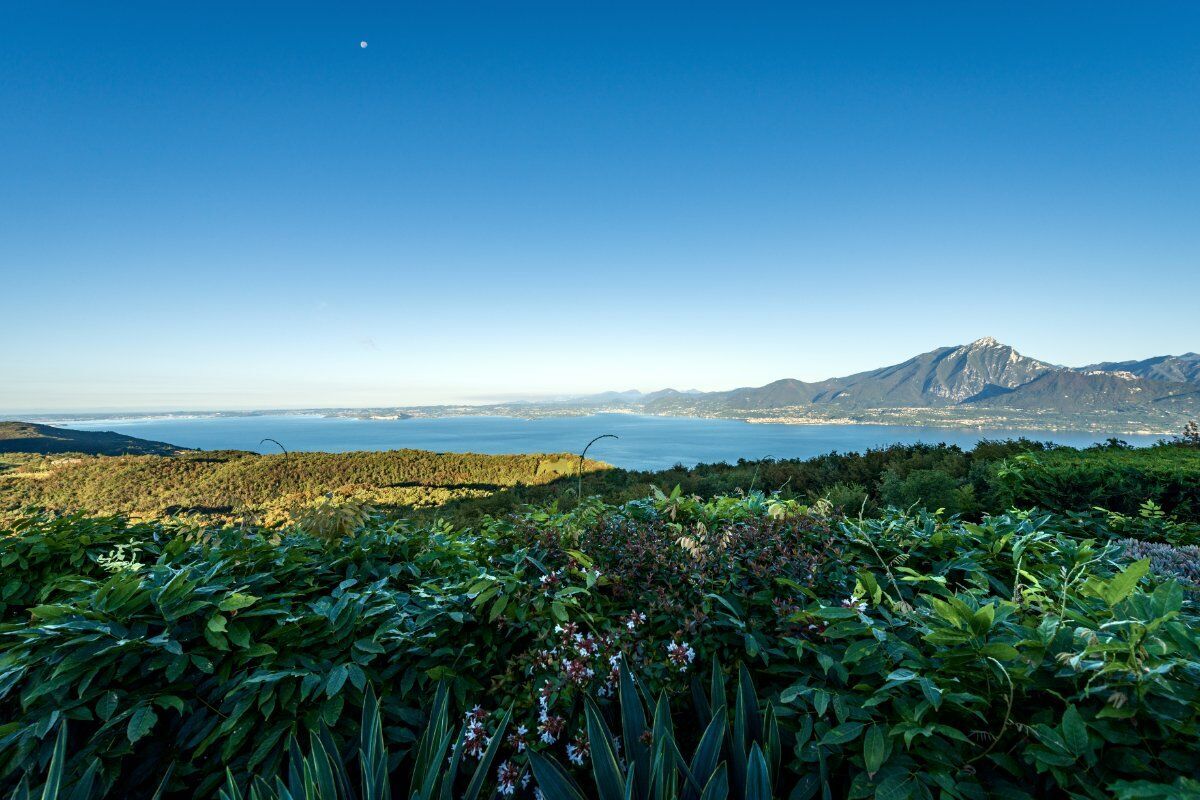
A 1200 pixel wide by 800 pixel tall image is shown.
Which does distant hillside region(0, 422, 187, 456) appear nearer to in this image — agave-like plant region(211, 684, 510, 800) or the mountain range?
agave-like plant region(211, 684, 510, 800)

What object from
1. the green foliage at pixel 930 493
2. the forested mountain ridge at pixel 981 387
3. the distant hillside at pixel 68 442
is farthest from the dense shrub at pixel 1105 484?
the forested mountain ridge at pixel 981 387

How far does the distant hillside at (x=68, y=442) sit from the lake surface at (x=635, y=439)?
197 centimetres

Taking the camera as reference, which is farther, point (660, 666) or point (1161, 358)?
point (1161, 358)

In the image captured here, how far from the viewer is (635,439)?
3653 centimetres

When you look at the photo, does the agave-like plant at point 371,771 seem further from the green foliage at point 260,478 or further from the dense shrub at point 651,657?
the green foliage at point 260,478

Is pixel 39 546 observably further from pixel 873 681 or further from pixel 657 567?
pixel 873 681

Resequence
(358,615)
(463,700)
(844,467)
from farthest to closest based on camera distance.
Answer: (844,467) → (358,615) → (463,700)

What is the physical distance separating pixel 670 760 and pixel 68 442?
2390cm

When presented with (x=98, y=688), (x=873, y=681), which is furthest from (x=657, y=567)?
(x=98, y=688)

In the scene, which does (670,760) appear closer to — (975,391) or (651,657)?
(651,657)

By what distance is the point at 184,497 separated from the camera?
10922mm

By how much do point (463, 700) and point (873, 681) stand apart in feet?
4.46

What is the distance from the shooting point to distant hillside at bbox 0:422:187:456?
47.1 feet

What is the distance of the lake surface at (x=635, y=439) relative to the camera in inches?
477
